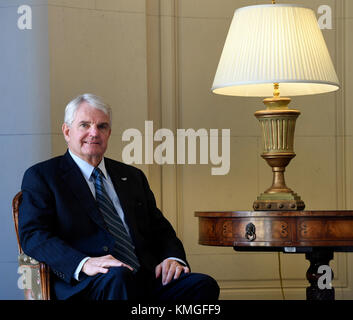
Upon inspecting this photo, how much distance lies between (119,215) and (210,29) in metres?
1.70

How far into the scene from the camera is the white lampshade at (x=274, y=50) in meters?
3.16

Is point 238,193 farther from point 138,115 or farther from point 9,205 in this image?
point 9,205

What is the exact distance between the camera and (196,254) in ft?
13.9

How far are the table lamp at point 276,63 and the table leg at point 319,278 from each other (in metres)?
0.24

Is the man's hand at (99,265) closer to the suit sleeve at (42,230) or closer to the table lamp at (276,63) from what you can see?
the suit sleeve at (42,230)

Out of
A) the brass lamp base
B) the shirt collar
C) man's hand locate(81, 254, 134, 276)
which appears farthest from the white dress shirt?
the brass lamp base

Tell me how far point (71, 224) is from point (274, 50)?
1.22 metres

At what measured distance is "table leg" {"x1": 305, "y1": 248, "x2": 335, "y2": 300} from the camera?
3.14 m

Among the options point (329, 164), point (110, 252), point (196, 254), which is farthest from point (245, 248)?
point (329, 164)

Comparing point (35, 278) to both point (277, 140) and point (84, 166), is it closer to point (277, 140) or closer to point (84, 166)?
point (84, 166)

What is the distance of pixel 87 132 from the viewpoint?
2.91 m

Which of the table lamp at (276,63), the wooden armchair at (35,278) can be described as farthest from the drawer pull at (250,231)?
the wooden armchair at (35,278)

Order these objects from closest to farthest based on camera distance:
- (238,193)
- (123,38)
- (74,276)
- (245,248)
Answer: (74,276)
(245,248)
(123,38)
(238,193)

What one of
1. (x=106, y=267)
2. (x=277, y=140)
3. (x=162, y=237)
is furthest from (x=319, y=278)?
(x=106, y=267)
